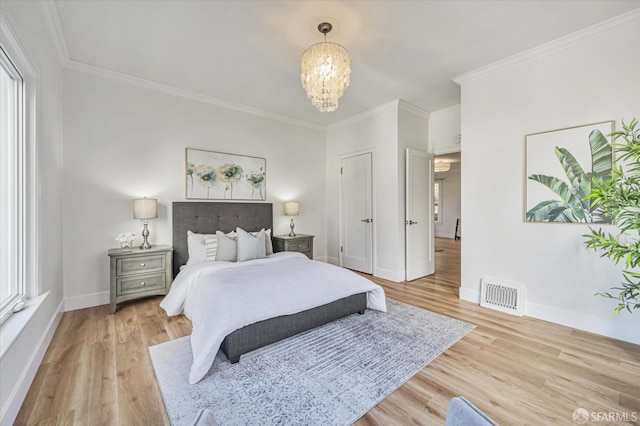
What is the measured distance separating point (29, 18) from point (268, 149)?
306 cm

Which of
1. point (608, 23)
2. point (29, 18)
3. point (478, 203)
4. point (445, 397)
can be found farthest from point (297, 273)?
point (608, 23)

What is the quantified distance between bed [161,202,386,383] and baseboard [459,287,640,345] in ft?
5.37

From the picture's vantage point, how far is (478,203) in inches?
135

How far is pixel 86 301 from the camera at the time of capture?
325 centimetres

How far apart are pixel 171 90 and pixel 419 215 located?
4181 mm

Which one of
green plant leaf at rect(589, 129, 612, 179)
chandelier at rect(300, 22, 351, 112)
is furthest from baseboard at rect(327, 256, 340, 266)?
green plant leaf at rect(589, 129, 612, 179)

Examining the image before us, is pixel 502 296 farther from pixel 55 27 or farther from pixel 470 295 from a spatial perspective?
pixel 55 27

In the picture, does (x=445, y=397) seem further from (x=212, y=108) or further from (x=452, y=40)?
(x=212, y=108)

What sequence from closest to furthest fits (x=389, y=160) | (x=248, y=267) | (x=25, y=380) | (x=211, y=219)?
(x=25, y=380) < (x=248, y=267) < (x=211, y=219) < (x=389, y=160)

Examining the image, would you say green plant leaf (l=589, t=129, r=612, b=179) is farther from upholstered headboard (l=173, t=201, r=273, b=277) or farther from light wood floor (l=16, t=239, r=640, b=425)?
upholstered headboard (l=173, t=201, r=273, b=277)

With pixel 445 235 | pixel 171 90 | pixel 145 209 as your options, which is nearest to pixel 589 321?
pixel 145 209

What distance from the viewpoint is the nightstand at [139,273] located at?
3.10 meters

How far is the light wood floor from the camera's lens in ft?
5.30

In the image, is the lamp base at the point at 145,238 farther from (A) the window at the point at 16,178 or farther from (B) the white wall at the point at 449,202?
(B) the white wall at the point at 449,202
